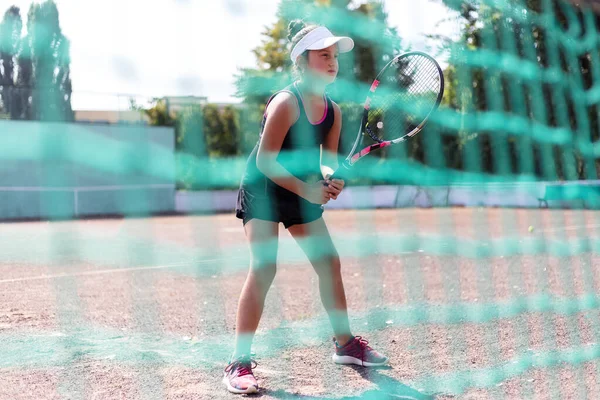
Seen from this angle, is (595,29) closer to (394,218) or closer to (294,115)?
(394,218)

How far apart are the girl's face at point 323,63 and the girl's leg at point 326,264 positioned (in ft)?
1.94

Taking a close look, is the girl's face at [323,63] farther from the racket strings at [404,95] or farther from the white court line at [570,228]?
the white court line at [570,228]

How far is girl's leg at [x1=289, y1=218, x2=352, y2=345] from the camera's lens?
330 centimetres

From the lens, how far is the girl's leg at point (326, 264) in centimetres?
330

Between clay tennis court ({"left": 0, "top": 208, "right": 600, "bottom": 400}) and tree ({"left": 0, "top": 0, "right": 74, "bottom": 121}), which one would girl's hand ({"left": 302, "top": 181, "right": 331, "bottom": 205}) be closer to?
clay tennis court ({"left": 0, "top": 208, "right": 600, "bottom": 400})

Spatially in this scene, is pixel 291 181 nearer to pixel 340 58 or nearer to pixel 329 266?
pixel 329 266

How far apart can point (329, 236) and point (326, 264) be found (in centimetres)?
12

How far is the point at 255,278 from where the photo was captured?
319cm

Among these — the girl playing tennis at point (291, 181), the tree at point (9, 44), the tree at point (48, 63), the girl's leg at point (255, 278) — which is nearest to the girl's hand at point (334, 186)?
the girl playing tennis at point (291, 181)

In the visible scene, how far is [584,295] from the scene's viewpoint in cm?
511

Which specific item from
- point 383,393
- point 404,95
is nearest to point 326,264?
point 383,393

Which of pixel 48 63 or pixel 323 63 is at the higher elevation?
pixel 48 63

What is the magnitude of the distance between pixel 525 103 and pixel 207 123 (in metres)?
6.61

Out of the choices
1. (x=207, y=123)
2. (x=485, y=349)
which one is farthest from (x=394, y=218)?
(x=485, y=349)
